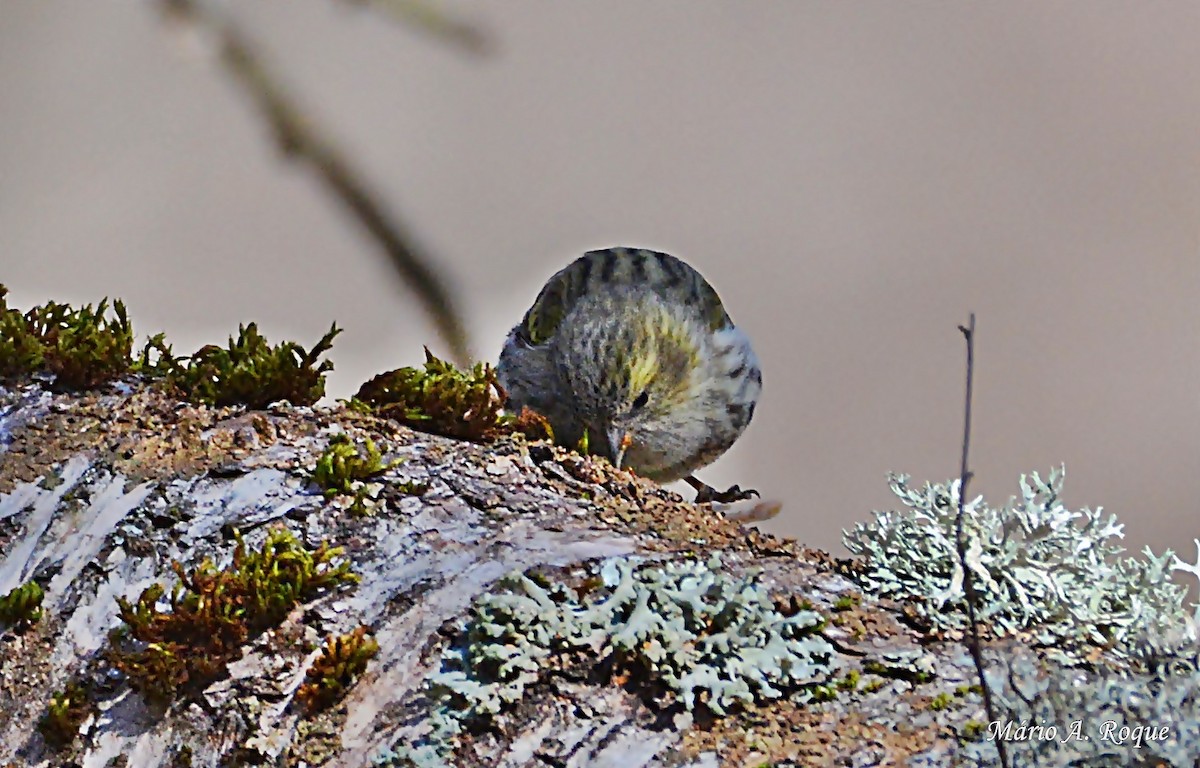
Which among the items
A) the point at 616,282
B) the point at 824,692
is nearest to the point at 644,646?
the point at 824,692

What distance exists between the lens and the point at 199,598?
0.73 m

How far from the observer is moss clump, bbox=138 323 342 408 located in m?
0.95

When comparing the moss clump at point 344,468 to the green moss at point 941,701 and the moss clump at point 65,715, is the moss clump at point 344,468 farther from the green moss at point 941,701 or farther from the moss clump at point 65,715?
the green moss at point 941,701

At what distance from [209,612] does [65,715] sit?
0.12 metres

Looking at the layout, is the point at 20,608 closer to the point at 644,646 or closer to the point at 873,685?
the point at 644,646

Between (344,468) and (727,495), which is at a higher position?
(727,495)

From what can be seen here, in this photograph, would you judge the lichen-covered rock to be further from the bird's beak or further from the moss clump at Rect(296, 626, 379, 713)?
the bird's beak

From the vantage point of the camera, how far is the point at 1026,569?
771mm

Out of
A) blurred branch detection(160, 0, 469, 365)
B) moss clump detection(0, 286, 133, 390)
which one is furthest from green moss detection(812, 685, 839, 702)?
blurred branch detection(160, 0, 469, 365)

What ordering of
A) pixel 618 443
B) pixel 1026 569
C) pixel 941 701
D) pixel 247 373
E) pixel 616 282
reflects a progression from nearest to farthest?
1. pixel 941 701
2. pixel 1026 569
3. pixel 247 373
4. pixel 618 443
5. pixel 616 282

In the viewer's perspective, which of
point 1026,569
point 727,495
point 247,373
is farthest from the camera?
point 727,495

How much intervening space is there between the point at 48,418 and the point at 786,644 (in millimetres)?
706

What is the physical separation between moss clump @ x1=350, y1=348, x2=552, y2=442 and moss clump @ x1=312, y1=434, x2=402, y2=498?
0.34ft

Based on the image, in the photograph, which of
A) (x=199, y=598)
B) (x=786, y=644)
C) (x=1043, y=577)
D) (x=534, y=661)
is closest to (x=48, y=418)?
(x=199, y=598)
